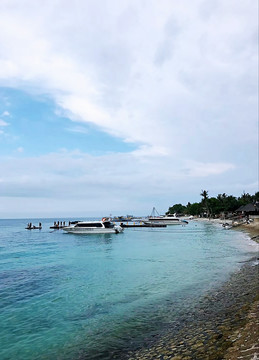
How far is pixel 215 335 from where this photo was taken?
29.9 feet

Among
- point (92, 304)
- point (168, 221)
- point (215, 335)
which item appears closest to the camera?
point (215, 335)

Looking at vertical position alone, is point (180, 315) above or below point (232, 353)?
below

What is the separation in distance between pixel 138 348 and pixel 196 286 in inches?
373

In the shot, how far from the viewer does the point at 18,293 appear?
17.3 m

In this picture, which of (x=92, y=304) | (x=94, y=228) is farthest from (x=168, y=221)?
(x=92, y=304)

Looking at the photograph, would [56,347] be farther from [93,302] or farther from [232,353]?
[232,353]


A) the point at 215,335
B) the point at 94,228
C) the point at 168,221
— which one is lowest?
the point at 168,221

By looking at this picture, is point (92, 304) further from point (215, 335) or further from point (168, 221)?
point (168, 221)

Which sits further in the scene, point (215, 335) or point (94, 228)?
point (94, 228)

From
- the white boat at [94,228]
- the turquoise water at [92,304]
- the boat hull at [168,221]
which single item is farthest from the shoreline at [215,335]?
the boat hull at [168,221]

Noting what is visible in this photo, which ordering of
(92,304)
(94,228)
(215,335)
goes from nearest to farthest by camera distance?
(215,335) → (92,304) → (94,228)

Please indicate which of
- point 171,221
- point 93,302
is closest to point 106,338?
point 93,302

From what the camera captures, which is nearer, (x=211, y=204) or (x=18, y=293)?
(x=18, y=293)

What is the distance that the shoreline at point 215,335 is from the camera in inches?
295
